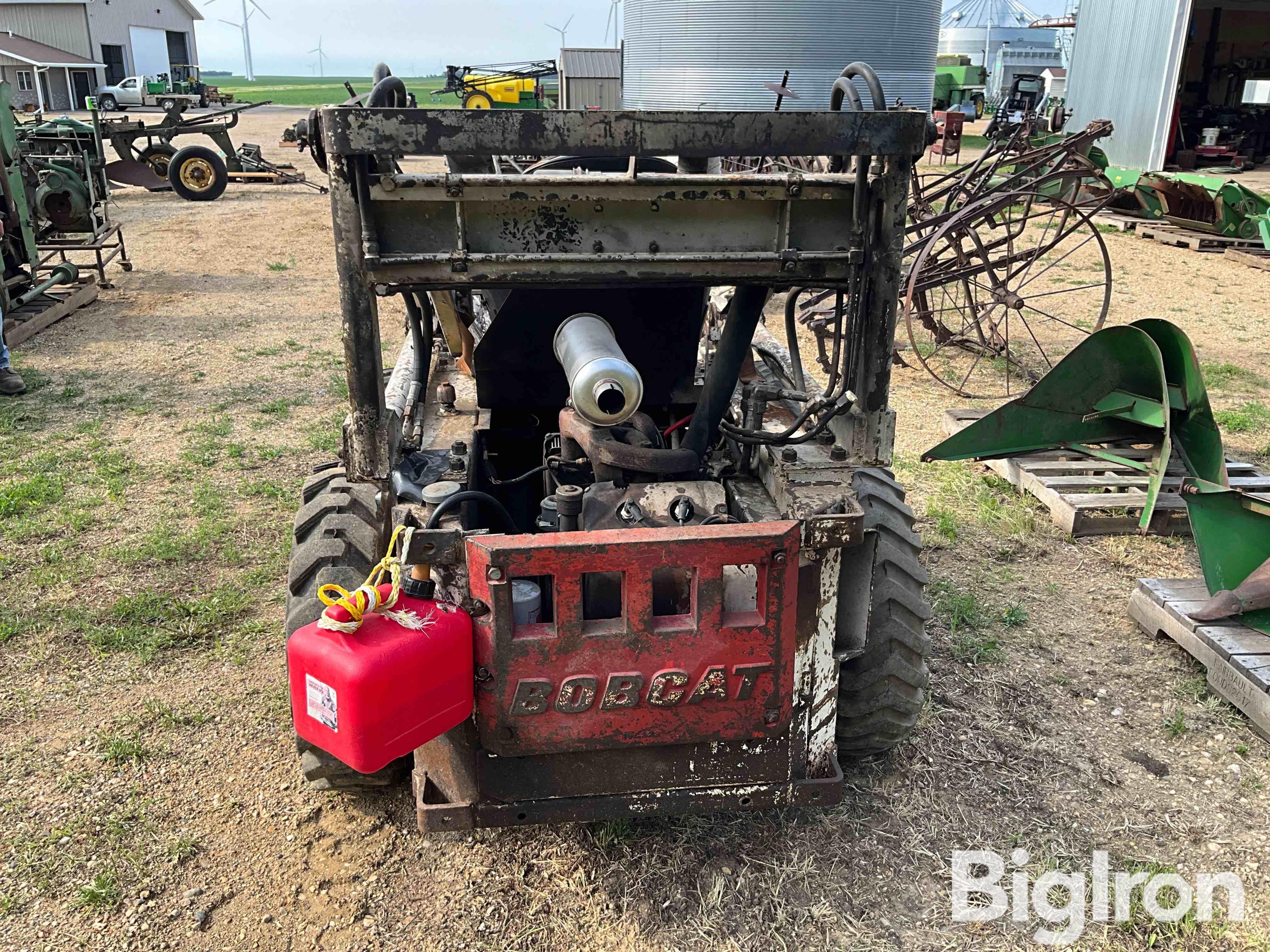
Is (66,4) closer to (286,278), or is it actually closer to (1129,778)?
(286,278)

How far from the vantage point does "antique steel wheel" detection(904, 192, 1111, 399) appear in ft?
23.1

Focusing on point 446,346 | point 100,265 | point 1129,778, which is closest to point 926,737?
point 1129,778

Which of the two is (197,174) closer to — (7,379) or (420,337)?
(7,379)

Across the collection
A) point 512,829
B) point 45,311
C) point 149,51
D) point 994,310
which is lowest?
point 512,829

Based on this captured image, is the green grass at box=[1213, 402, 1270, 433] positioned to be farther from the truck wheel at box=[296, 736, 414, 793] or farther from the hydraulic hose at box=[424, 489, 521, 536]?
the truck wheel at box=[296, 736, 414, 793]

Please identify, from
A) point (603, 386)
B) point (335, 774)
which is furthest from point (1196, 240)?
point (335, 774)

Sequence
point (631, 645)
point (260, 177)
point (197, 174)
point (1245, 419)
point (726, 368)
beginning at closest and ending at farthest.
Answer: point (631, 645), point (726, 368), point (1245, 419), point (197, 174), point (260, 177)

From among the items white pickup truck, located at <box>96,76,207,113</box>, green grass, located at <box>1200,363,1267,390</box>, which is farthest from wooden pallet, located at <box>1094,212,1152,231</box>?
white pickup truck, located at <box>96,76,207,113</box>

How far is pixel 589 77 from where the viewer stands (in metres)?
28.6

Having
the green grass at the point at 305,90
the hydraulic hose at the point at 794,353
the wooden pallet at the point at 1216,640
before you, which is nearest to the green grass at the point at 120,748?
the hydraulic hose at the point at 794,353

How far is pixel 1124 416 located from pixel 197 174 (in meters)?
16.4

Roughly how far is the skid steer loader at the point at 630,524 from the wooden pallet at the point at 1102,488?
242 cm

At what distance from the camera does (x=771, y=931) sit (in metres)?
2.60

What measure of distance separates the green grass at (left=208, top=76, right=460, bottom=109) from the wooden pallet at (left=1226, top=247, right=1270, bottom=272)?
1911 cm
